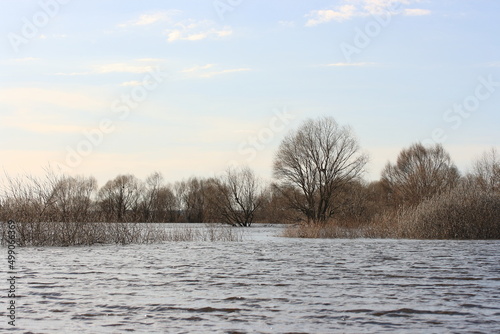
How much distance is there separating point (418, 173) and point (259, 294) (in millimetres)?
60949

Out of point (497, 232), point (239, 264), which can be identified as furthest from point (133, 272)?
point (497, 232)

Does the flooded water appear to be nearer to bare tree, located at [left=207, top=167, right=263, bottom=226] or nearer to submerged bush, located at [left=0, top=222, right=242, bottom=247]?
submerged bush, located at [left=0, top=222, right=242, bottom=247]

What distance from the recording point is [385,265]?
56.8 ft

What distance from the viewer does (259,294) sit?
1148 cm

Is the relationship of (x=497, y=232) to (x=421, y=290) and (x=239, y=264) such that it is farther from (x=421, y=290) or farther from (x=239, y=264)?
(x=421, y=290)

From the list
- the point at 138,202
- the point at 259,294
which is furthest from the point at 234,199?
the point at 259,294

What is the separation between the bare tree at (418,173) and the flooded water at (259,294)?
48.0 metres

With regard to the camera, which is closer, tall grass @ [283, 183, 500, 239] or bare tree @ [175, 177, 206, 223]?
tall grass @ [283, 183, 500, 239]

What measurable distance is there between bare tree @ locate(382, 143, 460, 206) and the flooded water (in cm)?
4803

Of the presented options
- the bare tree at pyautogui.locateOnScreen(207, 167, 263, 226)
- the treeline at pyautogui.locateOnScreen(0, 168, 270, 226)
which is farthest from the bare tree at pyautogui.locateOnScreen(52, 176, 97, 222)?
the bare tree at pyautogui.locateOnScreen(207, 167, 263, 226)

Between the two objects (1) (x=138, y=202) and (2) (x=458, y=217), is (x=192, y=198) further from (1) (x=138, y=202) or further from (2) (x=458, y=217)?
(2) (x=458, y=217)

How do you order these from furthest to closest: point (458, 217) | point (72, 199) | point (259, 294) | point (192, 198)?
point (192, 198), point (458, 217), point (72, 199), point (259, 294)

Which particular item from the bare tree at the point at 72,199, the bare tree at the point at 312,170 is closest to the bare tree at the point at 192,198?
the bare tree at the point at 312,170

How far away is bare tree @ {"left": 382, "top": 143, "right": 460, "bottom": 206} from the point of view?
66875 millimetres
